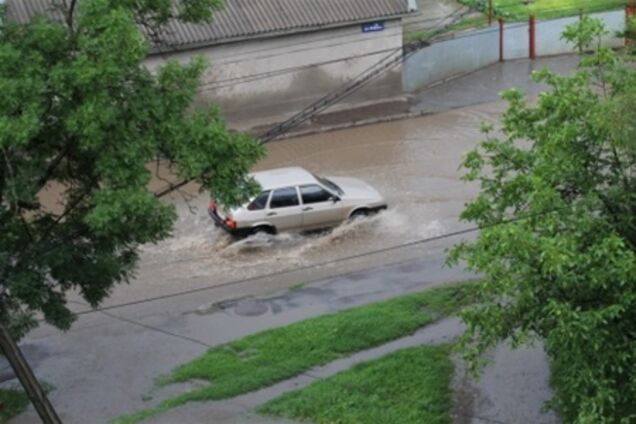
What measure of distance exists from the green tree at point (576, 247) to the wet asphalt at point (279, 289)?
3708 mm

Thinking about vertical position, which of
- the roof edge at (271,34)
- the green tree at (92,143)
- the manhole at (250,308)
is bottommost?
the manhole at (250,308)

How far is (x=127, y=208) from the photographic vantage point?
1230 cm

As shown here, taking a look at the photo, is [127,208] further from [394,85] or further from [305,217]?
[394,85]

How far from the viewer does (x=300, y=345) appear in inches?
705

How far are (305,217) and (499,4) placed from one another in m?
19.7

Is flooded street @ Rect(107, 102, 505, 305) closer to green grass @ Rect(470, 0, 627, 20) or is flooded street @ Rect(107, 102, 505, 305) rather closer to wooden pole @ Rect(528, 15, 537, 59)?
wooden pole @ Rect(528, 15, 537, 59)

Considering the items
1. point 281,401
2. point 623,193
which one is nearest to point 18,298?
point 281,401

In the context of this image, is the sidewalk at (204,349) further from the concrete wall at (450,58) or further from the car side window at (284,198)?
the concrete wall at (450,58)

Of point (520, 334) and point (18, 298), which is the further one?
point (18, 298)

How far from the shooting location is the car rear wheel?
22969mm

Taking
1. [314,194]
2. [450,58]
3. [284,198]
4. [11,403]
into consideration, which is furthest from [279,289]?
[450,58]

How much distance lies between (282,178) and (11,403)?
329 inches

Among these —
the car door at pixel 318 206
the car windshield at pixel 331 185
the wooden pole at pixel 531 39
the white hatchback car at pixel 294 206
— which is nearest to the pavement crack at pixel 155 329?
the white hatchback car at pixel 294 206

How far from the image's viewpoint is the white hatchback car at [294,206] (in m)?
22.8
